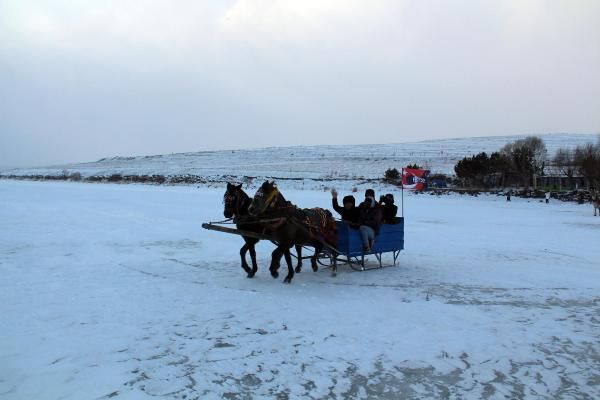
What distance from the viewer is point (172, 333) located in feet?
20.5

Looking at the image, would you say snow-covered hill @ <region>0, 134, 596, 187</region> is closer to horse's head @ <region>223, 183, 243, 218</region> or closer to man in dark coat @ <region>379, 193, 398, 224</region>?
man in dark coat @ <region>379, 193, 398, 224</region>

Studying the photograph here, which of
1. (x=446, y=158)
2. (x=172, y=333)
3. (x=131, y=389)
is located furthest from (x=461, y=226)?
(x=446, y=158)

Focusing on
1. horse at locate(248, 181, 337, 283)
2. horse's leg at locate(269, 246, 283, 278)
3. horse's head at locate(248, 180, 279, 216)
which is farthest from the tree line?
horse's head at locate(248, 180, 279, 216)

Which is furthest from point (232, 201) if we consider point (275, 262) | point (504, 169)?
point (504, 169)

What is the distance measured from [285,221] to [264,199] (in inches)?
20.1

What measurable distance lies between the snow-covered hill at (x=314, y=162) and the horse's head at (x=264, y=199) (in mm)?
44815

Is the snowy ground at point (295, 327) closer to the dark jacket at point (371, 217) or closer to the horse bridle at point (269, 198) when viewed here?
the dark jacket at point (371, 217)

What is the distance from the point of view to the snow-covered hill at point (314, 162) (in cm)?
7194

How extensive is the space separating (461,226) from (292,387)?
Result: 15.7 metres

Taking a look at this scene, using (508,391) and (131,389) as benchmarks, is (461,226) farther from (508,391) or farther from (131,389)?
(131,389)

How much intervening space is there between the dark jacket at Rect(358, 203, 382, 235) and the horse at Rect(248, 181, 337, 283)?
95cm

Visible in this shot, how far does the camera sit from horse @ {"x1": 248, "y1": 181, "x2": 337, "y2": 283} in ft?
29.1

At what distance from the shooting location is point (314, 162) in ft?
294

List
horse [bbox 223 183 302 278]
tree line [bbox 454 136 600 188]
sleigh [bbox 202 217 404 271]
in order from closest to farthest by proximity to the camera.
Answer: horse [bbox 223 183 302 278] → sleigh [bbox 202 217 404 271] → tree line [bbox 454 136 600 188]
